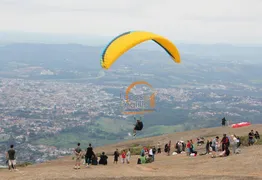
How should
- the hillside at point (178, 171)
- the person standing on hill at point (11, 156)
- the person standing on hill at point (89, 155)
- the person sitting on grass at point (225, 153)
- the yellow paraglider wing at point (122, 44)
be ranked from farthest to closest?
1. the person sitting on grass at point (225, 153)
2. the person standing on hill at point (89, 155)
3. the person standing on hill at point (11, 156)
4. the yellow paraglider wing at point (122, 44)
5. the hillside at point (178, 171)

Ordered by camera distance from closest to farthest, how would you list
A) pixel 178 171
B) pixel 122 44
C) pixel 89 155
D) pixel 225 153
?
pixel 178 171 < pixel 122 44 < pixel 89 155 < pixel 225 153

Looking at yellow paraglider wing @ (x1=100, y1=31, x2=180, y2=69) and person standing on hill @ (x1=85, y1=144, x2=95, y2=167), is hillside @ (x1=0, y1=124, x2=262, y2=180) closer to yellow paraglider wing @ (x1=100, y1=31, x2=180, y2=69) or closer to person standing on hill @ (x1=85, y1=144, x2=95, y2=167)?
person standing on hill @ (x1=85, y1=144, x2=95, y2=167)

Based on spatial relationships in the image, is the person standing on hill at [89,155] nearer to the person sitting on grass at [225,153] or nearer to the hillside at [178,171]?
the hillside at [178,171]

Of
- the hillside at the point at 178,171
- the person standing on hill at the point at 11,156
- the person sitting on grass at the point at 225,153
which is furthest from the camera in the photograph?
the person sitting on grass at the point at 225,153

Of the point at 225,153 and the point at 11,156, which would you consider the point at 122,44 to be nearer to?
the point at 11,156

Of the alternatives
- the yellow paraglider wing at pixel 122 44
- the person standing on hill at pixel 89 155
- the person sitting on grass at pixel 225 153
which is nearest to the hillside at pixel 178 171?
the person sitting on grass at pixel 225 153

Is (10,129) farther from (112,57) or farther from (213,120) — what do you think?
(112,57)

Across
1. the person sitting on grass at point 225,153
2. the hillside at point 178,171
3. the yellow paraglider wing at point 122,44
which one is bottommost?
the hillside at point 178,171

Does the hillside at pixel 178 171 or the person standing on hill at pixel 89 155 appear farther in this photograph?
the person standing on hill at pixel 89 155

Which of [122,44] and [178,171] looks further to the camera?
[122,44]

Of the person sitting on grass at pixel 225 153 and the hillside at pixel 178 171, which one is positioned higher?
the person sitting on grass at pixel 225 153

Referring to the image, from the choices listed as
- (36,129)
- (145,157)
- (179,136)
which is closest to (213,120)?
(36,129)

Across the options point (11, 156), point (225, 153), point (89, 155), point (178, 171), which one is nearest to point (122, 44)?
point (89, 155)
